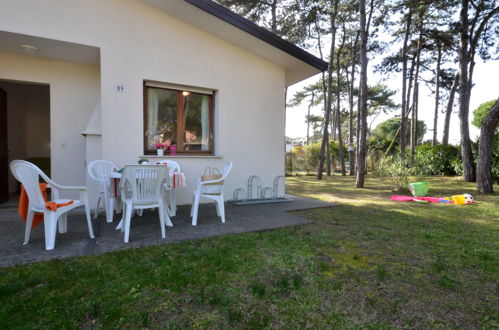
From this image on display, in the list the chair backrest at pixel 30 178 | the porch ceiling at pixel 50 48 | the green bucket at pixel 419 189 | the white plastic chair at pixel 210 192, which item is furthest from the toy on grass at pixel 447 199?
the porch ceiling at pixel 50 48

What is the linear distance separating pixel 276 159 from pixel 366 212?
2332 mm

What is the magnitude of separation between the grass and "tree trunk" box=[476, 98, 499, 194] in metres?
5.07

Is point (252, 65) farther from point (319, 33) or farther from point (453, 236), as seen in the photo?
point (319, 33)

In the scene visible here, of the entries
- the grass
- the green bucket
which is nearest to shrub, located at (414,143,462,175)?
the green bucket

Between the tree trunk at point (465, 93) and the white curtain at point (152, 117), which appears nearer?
the white curtain at point (152, 117)

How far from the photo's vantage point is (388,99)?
21.6 m

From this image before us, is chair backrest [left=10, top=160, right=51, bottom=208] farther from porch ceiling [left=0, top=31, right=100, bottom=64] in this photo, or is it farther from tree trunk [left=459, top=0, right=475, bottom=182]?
tree trunk [left=459, top=0, right=475, bottom=182]

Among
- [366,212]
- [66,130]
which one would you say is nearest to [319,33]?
[366,212]

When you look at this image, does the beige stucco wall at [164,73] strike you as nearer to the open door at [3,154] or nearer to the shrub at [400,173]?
the open door at [3,154]

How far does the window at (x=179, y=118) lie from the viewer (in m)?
5.05

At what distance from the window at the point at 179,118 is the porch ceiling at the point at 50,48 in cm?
110

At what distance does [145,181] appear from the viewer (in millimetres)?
3012

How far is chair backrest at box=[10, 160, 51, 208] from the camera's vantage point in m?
2.60

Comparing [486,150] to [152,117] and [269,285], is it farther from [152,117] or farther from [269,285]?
[152,117]
